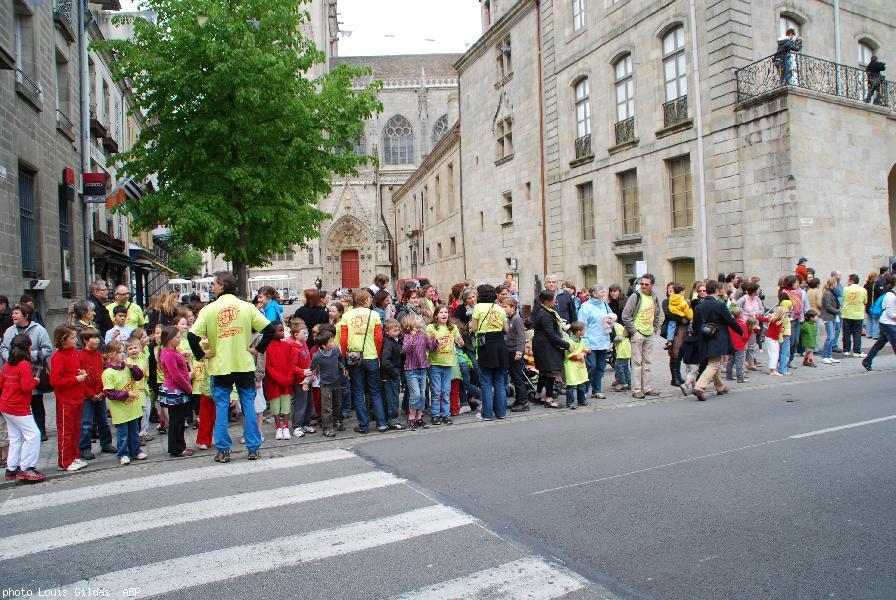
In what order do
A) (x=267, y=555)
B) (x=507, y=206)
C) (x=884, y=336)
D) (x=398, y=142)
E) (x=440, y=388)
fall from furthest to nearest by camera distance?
(x=398, y=142), (x=507, y=206), (x=884, y=336), (x=440, y=388), (x=267, y=555)

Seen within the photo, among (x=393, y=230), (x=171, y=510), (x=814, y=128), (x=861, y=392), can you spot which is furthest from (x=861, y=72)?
(x=393, y=230)

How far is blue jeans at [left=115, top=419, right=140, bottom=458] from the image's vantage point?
7.01m

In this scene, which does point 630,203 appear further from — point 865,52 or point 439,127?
point 439,127

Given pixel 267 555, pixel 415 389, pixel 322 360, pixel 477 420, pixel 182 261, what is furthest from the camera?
pixel 182 261

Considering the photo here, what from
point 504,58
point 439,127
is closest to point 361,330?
point 504,58

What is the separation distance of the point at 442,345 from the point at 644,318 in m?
3.51

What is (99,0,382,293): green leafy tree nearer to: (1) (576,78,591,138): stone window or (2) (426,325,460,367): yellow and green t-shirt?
(2) (426,325,460,367): yellow and green t-shirt

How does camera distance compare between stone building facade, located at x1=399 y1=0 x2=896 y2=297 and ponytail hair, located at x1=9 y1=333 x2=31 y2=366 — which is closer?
ponytail hair, located at x1=9 y1=333 x2=31 y2=366

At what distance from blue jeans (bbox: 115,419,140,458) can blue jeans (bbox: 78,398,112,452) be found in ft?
1.41

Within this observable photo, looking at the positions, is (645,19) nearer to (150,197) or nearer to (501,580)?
(150,197)

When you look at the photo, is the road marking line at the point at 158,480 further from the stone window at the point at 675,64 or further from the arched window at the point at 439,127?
the arched window at the point at 439,127

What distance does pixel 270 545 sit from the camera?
14.2 feet

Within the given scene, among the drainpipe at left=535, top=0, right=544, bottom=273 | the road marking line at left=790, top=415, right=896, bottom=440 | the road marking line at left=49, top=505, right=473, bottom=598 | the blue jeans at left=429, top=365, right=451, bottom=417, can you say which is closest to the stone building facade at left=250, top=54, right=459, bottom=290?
the drainpipe at left=535, top=0, right=544, bottom=273

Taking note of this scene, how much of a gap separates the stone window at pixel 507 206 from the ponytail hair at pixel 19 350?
75.9ft
